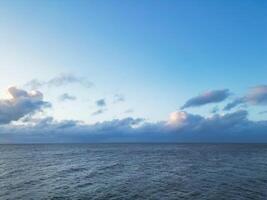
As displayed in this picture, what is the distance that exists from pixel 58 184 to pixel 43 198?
9505 mm

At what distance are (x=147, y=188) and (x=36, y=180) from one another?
63.3 ft

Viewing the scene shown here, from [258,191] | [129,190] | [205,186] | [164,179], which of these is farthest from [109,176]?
[258,191]

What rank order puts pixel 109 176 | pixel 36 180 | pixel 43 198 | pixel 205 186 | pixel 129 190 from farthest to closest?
1. pixel 109 176
2. pixel 36 180
3. pixel 205 186
4. pixel 129 190
5. pixel 43 198

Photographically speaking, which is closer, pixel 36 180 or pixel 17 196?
pixel 17 196

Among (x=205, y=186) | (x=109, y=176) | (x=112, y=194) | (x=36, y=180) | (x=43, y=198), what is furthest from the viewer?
(x=109, y=176)

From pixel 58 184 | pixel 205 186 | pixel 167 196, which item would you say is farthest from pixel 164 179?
pixel 58 184

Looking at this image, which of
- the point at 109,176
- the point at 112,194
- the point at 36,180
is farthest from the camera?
the point at 109,176

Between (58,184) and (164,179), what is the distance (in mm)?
17698

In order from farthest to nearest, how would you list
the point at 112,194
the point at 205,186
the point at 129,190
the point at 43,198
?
the point at 205,186, the point at 129,190, the point at 112,194, the point at 43,198

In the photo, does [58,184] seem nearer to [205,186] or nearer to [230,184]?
[205,186]

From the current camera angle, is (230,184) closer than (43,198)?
No

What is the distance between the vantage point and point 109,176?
5044 cm

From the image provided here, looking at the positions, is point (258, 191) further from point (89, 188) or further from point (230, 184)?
point (89, 188)

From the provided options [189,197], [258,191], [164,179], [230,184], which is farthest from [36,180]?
[258,191]
